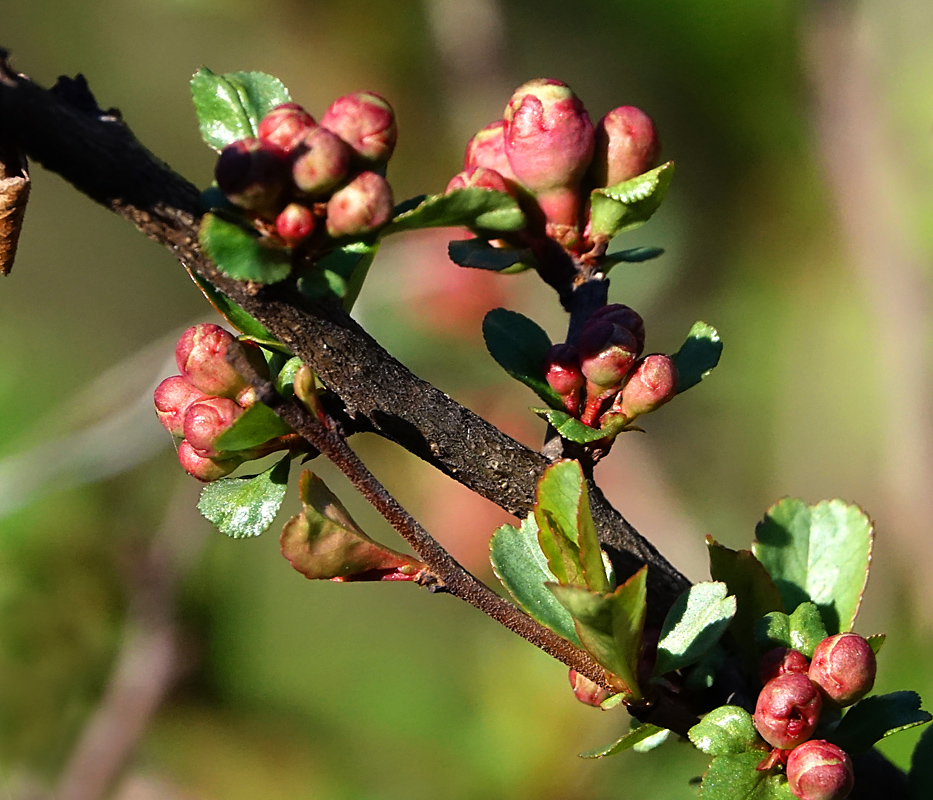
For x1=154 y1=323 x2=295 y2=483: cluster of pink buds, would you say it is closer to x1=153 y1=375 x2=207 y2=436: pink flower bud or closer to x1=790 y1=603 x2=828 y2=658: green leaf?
x1=153 y1=375 x2=207 y2=436: pink flower bud

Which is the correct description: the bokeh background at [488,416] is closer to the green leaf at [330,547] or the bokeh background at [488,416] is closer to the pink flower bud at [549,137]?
the pink flower bud at [549,137]

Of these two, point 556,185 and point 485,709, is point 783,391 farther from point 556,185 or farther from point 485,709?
point 556,185

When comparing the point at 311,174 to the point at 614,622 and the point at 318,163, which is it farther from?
the point at 614,622

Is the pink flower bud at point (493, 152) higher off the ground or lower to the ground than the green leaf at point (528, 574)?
higher

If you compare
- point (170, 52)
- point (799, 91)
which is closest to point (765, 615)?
point (799, 91)

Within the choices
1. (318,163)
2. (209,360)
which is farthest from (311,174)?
(209,360)

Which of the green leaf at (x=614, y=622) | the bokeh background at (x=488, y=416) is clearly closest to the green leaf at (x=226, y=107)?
the green leaf at (x=614, y=622)
